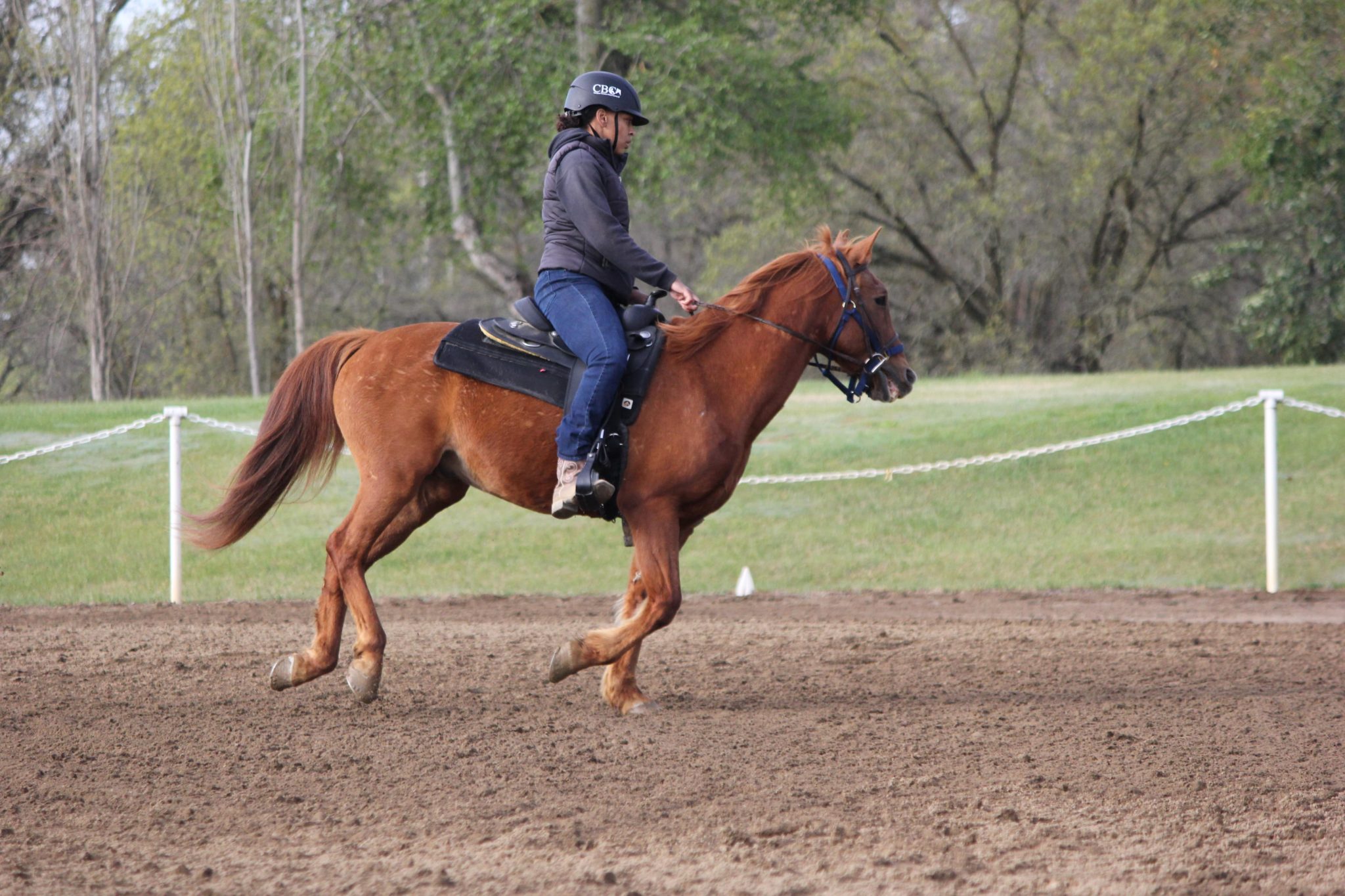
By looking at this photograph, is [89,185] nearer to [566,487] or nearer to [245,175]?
[245,175]

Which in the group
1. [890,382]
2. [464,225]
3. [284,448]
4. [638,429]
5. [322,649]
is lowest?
[322,649]

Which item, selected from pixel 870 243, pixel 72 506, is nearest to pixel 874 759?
pixel 870 243

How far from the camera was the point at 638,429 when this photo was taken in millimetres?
6105

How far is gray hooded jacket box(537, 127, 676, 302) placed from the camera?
19.7 ft

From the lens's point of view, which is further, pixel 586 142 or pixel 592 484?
pixel 586 142

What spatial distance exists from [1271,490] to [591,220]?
726 cm

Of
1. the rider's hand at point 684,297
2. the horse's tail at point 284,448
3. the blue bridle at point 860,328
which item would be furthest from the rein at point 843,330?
the horse's tail at point 284,448

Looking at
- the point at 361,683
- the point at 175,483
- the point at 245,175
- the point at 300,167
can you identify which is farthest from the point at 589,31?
the point at 361,683

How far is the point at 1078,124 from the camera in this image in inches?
1190

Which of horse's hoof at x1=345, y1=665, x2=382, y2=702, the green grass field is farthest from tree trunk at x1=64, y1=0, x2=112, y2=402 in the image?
horse's hoof at x1=345, y1=665, x2=382, y2=702

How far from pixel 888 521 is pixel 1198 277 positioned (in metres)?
18.1

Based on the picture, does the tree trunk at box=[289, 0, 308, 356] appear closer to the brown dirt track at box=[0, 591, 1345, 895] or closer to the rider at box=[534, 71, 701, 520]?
the brown dirt track at box=[0, 591, 1345, 895]

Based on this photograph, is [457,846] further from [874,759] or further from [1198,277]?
[1198,277]

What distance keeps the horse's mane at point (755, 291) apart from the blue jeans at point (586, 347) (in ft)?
1.09
